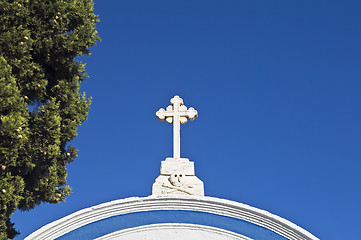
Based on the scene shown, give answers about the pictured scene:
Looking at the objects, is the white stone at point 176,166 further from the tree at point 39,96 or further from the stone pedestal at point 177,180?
the tree at point 39,96

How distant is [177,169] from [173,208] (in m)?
0.80

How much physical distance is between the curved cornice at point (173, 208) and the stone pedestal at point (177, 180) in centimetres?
43

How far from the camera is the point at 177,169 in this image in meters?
6.87

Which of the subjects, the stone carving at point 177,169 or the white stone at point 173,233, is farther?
the stone carving at point 177,169

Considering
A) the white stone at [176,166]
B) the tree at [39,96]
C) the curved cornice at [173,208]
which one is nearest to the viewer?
the curved cornice at [173,208]

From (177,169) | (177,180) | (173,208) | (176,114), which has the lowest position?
(173,208)

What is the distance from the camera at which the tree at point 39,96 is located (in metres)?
6.57

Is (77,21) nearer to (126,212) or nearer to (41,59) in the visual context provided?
(41,59)

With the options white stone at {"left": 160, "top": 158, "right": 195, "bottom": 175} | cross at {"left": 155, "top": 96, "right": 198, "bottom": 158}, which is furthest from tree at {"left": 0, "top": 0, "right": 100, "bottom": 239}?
white stone at {"left": 160, "top": 158, "right": 195, "bottom": 175}

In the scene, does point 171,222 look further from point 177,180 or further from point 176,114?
point 176,114

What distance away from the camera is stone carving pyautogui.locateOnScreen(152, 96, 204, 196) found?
6.66m

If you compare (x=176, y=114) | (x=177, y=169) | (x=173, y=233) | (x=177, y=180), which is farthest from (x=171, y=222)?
(x=176, y=114)

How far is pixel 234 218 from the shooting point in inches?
242

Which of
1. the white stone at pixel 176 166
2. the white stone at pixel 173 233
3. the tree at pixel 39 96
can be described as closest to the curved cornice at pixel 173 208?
the white stone at pixel 173 233
